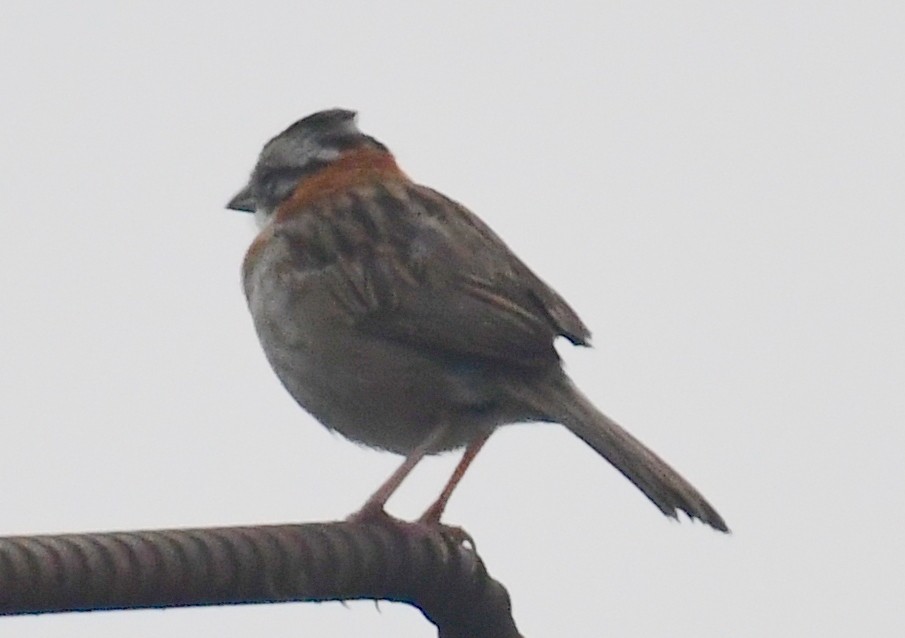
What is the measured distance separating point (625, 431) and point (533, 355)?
1.62ft

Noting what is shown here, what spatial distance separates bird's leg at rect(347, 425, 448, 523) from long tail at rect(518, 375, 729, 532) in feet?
1.44

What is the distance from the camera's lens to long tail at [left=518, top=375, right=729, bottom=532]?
4.24 m

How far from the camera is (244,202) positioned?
6.51m

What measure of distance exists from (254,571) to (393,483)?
2.45 meters

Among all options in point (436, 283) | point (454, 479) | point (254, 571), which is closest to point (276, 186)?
point (436, 283)

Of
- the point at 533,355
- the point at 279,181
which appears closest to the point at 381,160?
the point at 279,181

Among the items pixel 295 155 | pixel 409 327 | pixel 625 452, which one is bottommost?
pixel 625 452

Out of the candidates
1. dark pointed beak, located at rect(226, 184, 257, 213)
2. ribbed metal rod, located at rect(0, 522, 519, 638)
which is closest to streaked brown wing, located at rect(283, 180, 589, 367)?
dark pointed beak, located at rect(226, 184, 257, 213)

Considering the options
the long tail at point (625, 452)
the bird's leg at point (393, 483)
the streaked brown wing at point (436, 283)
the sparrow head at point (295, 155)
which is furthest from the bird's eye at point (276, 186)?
the long tail at point (625, 452)

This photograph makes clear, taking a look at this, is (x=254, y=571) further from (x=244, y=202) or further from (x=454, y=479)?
(x=244, y=202)

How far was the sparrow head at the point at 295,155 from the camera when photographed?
643cm

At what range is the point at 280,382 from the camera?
5762 millimetres

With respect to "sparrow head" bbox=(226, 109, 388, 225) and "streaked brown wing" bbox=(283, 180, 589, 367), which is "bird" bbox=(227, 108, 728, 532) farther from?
"sparrow head" bbox=(226, 109, 388, 225)

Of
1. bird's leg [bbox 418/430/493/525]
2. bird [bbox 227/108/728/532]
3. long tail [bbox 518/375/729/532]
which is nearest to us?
long tail [bbox 518/375/729/532]
